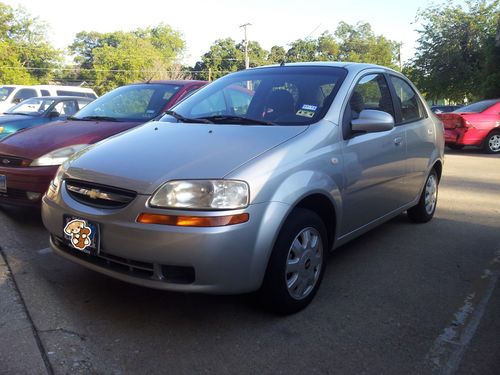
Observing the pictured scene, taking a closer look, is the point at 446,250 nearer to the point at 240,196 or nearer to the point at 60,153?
the point at 240,196

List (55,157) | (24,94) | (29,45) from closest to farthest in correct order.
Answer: (55,157) → (24,94) → (29,45)

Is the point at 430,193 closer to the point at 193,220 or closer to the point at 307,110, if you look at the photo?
the point at 307,110

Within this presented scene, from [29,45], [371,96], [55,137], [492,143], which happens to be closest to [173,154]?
[371,96]

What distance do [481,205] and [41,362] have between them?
554cm

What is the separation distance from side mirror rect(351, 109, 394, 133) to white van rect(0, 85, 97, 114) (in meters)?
10.7

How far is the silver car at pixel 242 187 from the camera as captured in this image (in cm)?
255

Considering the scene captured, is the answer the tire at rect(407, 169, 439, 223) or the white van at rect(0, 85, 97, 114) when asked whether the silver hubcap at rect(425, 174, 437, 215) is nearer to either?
the tire at rect(407, 169, 439, 223)

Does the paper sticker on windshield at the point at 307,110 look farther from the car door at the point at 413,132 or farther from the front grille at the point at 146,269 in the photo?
the front grille at the point at 146,269

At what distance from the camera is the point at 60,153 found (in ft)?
15.1

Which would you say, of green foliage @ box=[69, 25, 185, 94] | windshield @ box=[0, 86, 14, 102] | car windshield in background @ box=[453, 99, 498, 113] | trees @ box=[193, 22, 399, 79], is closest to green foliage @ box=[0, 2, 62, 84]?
green foliage @ box=[69, 25, 185, 94]

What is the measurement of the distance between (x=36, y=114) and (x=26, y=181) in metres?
3.82

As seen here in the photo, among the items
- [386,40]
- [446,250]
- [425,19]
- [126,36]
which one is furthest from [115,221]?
[126,36]

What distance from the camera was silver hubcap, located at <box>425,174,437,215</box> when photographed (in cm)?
505

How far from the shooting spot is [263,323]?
2893mm
